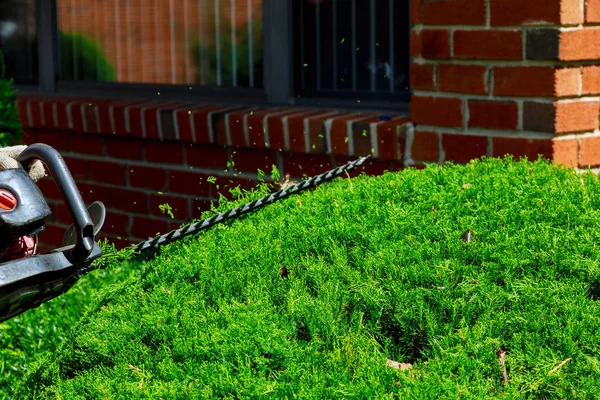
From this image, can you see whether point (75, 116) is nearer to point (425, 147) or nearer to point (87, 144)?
point (87, 144)

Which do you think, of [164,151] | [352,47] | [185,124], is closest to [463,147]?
[352,47]

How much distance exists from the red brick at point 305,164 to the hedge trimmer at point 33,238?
2.22 m

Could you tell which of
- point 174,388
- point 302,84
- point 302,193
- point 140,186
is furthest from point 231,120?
point 174,388

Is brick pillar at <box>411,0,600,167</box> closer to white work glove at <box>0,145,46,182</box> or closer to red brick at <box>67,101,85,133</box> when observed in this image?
white work glove at <box>0,145,46,182</box>

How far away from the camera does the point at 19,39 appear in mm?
6074

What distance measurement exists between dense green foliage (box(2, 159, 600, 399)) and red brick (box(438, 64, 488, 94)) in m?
0.80

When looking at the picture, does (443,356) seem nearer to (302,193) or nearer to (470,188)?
(470,188)

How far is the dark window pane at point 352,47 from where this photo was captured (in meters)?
4.16

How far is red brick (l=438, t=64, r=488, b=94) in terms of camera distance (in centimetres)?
351

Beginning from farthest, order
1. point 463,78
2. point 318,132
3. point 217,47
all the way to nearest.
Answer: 1. point 217,47
2. point 318,132
3. point 463,78

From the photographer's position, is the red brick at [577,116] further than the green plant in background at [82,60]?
No

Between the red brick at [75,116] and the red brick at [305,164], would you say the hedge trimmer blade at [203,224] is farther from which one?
the red brick at [75,116]

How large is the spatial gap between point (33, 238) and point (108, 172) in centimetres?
322

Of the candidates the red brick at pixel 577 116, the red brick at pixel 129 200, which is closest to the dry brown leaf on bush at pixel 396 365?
the red brick at pixel 577 116
